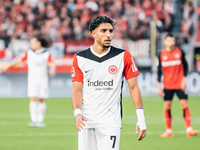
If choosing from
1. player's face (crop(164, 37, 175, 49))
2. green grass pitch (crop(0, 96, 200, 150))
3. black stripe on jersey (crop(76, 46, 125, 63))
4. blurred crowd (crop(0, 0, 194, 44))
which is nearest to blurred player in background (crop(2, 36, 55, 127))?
green grass pitch (crop(0, 96, 200, 150))

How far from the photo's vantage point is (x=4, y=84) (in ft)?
74.4

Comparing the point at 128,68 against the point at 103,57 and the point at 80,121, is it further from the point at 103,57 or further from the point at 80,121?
the point at 80,121

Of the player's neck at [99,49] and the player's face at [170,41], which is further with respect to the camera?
the player's face at [170,41]

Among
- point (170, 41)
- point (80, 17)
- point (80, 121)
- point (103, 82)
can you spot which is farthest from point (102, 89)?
point (80, 17)

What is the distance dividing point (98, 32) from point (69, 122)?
8.50 metres

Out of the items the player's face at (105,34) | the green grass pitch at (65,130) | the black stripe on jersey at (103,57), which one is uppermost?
the player's face at (105,34)

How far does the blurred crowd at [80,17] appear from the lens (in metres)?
23.9

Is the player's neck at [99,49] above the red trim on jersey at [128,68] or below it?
above

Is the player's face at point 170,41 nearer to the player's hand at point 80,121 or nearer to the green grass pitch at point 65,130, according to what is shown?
the green grass pitch at point 65,130

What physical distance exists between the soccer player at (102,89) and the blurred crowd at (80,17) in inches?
709

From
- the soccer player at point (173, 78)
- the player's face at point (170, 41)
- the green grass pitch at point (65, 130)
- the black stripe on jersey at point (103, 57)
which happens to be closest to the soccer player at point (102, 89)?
the black stripe on jersey at point (103, 57)

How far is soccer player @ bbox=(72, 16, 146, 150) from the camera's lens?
5.37m

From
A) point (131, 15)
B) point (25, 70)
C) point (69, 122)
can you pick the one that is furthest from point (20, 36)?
point (69, 122)

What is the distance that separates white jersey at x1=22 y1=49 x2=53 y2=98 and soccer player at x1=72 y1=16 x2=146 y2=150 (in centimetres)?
757
